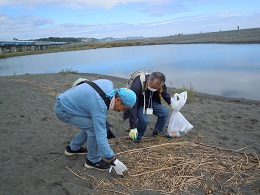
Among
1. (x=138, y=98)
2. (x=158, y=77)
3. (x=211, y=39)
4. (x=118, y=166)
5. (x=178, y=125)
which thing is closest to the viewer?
(x=118, y=166)

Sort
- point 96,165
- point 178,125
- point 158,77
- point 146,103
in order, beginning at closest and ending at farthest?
1. point 96,165
2. point 158,77
3. point 146,103
4. point 178,125

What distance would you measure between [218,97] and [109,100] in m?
6.27

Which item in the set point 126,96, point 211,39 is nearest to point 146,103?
point 126,96

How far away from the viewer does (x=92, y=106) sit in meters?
2.70

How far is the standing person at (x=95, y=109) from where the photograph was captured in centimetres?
269

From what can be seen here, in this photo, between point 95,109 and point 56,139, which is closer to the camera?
point 95,109

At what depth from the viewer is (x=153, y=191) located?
9.14 feet

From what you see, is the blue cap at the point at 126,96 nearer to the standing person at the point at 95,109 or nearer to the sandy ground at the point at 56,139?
the standing person at the point at 95,109

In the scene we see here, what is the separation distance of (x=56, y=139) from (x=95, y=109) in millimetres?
1738

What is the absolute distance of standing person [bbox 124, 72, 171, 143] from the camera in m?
3.62

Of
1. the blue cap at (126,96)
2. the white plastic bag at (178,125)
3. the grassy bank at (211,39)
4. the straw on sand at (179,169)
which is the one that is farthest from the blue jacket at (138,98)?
the grassy bank at (211,39)

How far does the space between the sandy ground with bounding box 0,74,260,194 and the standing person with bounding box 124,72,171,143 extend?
1.00 feet

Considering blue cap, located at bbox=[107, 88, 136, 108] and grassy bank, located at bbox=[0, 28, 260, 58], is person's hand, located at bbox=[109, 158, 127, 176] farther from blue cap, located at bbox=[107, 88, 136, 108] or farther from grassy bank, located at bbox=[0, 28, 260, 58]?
grassy bank, located at bbox=[0, 28, 260, 58]

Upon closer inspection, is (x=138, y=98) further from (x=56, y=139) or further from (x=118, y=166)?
(x=56, y=139)
